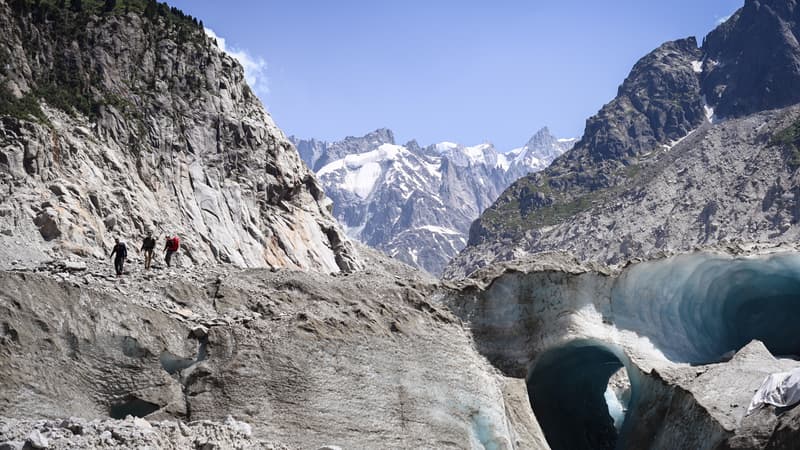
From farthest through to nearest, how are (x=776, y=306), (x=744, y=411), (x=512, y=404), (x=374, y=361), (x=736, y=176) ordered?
(x=736, y=176) < (x=776, y=306) < (x=512, y=404) < (x=374, y=361) < (x=744, y=411)

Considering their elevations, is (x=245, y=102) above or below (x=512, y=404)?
above

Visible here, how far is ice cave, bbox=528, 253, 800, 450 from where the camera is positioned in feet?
89.6

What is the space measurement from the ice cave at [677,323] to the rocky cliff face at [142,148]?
61.8ft

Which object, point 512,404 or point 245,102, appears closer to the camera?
point 512,404

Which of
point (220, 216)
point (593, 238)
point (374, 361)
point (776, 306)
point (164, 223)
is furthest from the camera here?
point (593, 238)

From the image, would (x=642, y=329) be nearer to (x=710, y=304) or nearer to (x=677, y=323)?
(x=677, y=323)

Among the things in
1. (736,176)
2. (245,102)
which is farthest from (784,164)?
(245,102)

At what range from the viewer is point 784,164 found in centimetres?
14938

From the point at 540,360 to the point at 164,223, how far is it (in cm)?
2304

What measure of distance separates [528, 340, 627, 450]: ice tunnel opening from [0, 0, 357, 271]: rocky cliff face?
59.4ft

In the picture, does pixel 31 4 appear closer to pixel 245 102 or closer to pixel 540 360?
pixel 245 102

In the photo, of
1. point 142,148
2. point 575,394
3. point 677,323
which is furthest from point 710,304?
point 142,148

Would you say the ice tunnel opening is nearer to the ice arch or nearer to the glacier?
the glacier

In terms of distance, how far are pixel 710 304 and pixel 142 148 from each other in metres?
31.1
